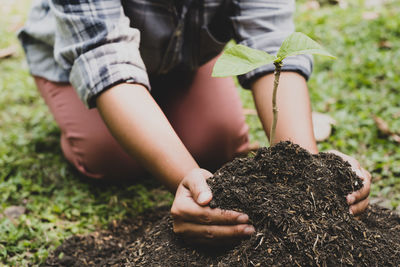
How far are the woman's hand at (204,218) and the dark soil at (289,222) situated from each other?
1.0 inches

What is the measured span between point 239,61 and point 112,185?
126 cm

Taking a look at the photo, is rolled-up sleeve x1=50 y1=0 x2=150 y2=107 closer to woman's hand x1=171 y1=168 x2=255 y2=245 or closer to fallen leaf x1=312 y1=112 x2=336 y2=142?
woman's hand x1=171 y1=168 x2=255 y2=245

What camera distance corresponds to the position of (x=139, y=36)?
1.49 metres

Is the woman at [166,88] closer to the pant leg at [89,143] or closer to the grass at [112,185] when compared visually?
the pant leg at [89,143]

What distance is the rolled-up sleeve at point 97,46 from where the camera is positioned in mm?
1365

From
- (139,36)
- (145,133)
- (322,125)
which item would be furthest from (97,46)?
(322,125)

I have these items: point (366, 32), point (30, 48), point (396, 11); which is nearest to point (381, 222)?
point (30, 48)

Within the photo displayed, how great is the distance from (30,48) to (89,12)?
86 centimetres

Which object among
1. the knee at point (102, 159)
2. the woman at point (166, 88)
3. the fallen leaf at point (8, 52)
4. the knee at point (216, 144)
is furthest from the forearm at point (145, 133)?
the fallen leaf at point (8, 52)

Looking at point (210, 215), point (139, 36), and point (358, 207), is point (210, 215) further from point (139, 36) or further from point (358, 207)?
point (139, 36)

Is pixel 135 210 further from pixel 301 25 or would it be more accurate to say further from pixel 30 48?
pixel 301 25

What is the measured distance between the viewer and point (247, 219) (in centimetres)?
108

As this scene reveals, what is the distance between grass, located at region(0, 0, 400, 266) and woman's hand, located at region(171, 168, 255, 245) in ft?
2.28

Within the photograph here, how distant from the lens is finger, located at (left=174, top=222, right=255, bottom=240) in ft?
3.51
